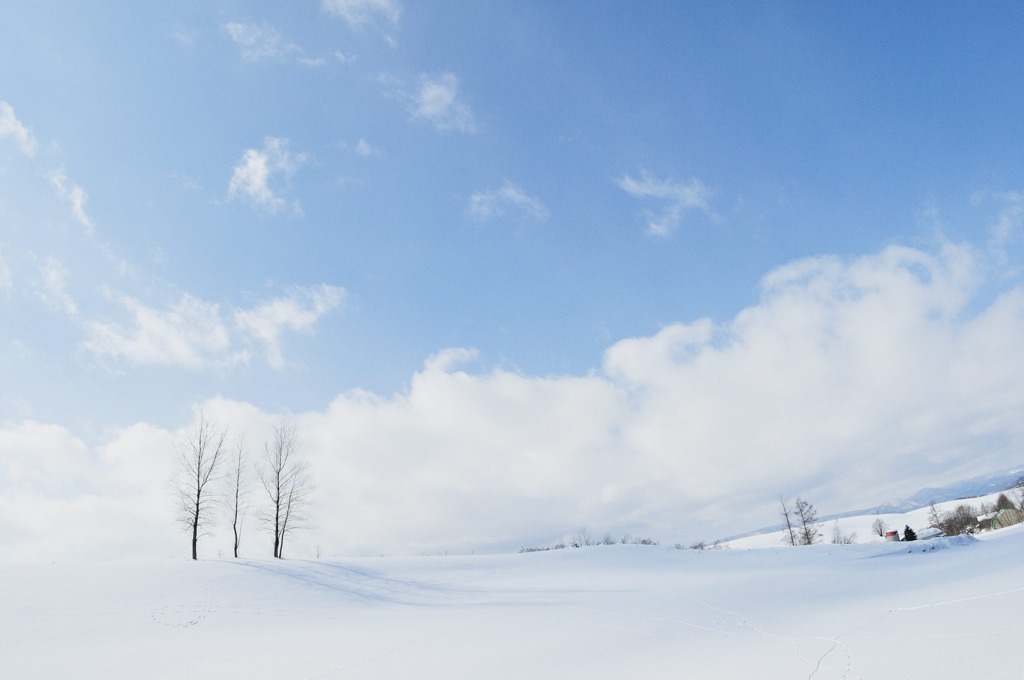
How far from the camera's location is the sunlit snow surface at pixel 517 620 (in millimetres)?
11500

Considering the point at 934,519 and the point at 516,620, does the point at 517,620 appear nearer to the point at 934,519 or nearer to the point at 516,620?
the point at 516,620

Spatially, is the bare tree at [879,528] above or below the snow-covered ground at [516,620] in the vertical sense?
below

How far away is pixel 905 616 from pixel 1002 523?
90.5 metres

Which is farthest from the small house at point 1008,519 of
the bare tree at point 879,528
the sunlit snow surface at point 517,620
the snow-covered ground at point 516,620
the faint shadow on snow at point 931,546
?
the snow-covered ground at point 516,620

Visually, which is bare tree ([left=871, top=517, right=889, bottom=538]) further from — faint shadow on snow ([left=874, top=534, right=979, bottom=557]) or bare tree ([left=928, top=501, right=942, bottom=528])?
faint shadow on snow ([left=874, top=534, right=979, bottom=557])

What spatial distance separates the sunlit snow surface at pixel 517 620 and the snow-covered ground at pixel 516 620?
0.29ft

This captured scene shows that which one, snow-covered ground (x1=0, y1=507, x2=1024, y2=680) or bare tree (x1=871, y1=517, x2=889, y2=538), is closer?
snow-covered ground (x1=0, y1=507, x2=1024, y2=680)

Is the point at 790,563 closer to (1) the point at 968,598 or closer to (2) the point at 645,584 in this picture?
(2) the point at 645,584

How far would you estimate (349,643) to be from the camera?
16469 mm

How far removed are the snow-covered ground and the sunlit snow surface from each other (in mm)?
90

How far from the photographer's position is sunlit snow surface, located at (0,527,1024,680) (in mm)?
11500

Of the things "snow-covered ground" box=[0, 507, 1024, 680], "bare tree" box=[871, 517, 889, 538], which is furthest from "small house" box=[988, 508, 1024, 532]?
"snow-covered ground" box=[0, 507, 1024, 680]

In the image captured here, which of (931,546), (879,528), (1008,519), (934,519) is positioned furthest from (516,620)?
(934,519)

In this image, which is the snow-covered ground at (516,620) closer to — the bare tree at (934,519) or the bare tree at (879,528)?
the bare tree at (934,519)
